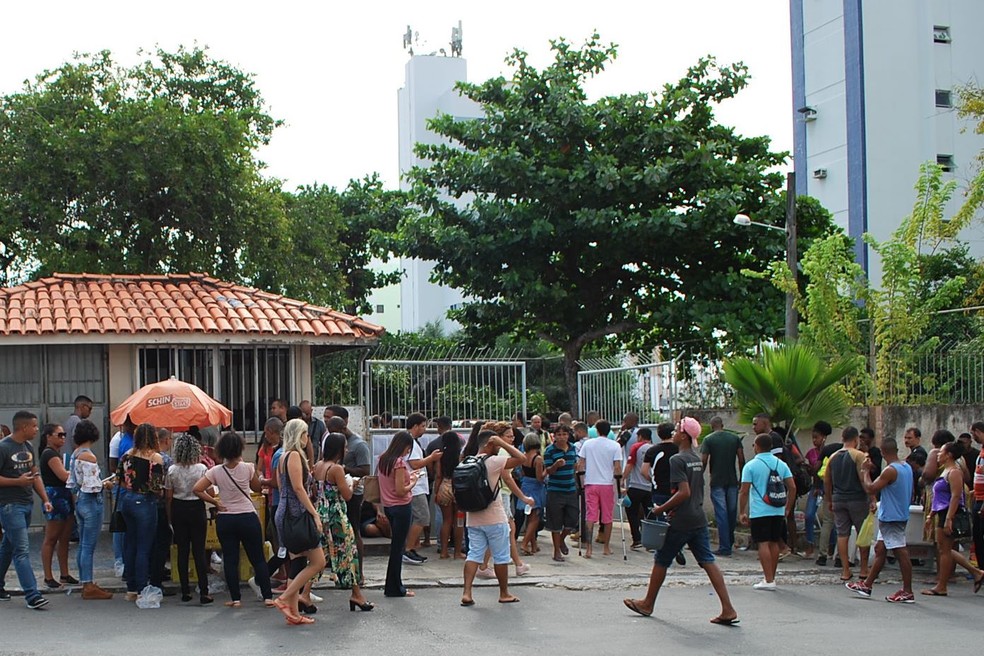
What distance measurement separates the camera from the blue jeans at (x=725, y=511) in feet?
49.3

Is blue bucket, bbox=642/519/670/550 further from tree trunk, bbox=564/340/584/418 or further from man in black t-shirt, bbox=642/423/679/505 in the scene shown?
tree trunk, bbox=564/340/584/418

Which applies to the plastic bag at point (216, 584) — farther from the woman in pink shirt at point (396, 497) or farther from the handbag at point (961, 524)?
the handbag at point (961, 524)

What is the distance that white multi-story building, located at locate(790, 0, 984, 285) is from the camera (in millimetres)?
39781

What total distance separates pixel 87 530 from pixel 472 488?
3796 millimetres

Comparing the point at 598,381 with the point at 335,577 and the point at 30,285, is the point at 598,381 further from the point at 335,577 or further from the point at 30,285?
the point at 335,577

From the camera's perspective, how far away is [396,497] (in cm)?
1107

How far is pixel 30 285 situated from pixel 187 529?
7.66 m

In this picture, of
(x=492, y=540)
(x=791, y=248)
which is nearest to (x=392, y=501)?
(x=492, y=540)

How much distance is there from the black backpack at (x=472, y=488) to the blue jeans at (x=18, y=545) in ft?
13.1

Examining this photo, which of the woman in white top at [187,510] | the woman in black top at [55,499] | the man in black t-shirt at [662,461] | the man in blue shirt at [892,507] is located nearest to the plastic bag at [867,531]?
the man in blue shirt at [892,507]

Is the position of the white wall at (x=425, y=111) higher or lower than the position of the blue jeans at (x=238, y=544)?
higher

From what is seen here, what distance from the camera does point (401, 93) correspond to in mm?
58969

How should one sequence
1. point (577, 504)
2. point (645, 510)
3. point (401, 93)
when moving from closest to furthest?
point (577, 504) < point (645, 510) < point (401, 93)

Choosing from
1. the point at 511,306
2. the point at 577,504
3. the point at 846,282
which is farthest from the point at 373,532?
the point at 511,306
